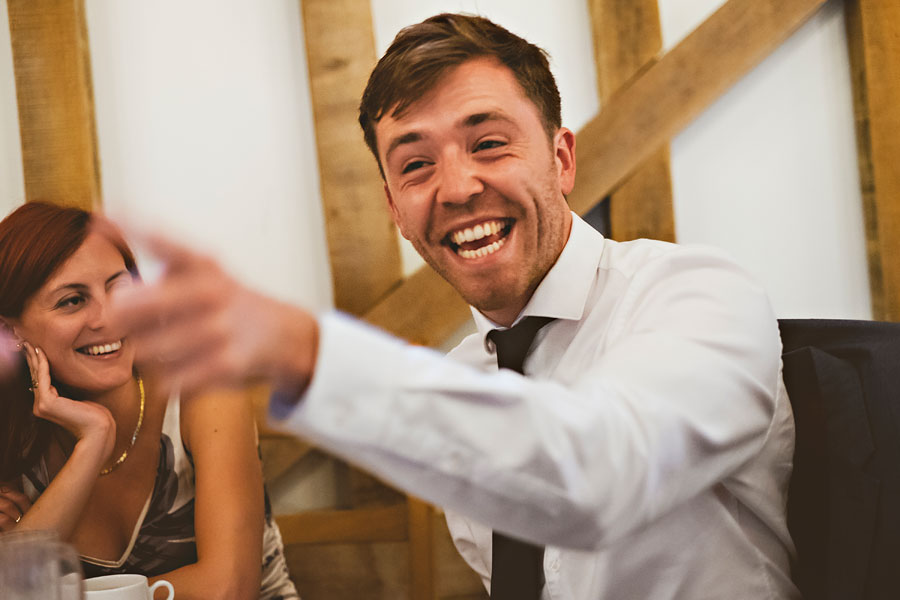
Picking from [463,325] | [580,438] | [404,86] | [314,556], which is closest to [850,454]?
[580,438]

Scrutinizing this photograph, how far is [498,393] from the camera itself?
0.59 m

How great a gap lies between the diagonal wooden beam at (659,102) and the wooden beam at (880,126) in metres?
0.14

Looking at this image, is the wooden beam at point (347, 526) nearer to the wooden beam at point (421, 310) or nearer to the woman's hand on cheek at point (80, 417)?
the wooden beam at point (421, 310)

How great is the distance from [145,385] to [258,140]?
0.69 meters

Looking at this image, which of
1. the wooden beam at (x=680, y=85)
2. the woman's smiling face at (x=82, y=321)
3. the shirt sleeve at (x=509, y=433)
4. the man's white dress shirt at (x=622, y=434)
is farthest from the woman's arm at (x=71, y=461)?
the wooden beam at (x=680, y=85)

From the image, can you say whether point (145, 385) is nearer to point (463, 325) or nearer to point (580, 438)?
point (463, 325)

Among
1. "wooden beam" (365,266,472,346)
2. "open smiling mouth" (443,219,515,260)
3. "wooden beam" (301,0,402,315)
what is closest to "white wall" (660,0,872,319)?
"wooden beam" (365,266,472,346)

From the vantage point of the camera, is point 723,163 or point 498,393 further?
point 723,163

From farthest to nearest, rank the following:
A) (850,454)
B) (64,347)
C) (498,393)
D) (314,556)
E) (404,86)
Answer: (314,556) < (64,347) < (404,86) < (850,454) < (498,393)

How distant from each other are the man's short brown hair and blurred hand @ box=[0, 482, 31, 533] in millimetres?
994

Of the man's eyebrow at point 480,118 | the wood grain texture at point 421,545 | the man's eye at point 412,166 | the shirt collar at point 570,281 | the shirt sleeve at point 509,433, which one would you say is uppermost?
the man's eyebrow at point 480,118

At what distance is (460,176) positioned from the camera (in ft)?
4.06

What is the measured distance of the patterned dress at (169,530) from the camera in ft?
4.87

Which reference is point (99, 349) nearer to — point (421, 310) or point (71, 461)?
point (71, 461)
